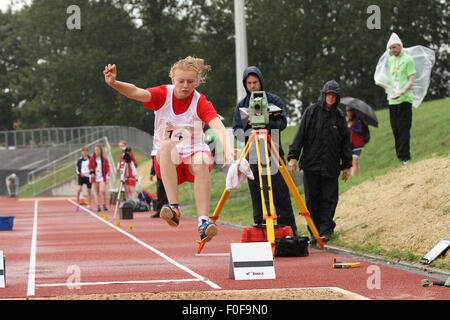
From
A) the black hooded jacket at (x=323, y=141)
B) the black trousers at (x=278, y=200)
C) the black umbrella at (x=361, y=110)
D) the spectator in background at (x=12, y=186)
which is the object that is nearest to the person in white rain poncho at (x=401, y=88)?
the black umbrella at (x=361, y=110)

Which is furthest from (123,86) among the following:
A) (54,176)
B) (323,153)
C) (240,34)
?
(54,176)

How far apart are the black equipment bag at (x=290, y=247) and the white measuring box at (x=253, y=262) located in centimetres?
245

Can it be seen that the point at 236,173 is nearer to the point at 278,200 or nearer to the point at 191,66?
the point at 191,66

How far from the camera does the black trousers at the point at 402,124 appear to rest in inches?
584

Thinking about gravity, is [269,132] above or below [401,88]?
below

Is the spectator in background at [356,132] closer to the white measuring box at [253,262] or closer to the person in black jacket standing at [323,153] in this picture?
the person in black jacket standing at [323,153]

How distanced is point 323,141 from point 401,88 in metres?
3.72

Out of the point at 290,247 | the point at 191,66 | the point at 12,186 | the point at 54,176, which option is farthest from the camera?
the point at 12,186

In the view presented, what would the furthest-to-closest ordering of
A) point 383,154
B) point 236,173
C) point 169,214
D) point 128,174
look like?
point 128,174 → point 383,154 → point 236,173 → point 169,214

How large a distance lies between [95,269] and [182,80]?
127 inches

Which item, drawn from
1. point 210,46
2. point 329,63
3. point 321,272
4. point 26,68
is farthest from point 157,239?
point 26,68

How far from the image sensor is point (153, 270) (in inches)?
376
